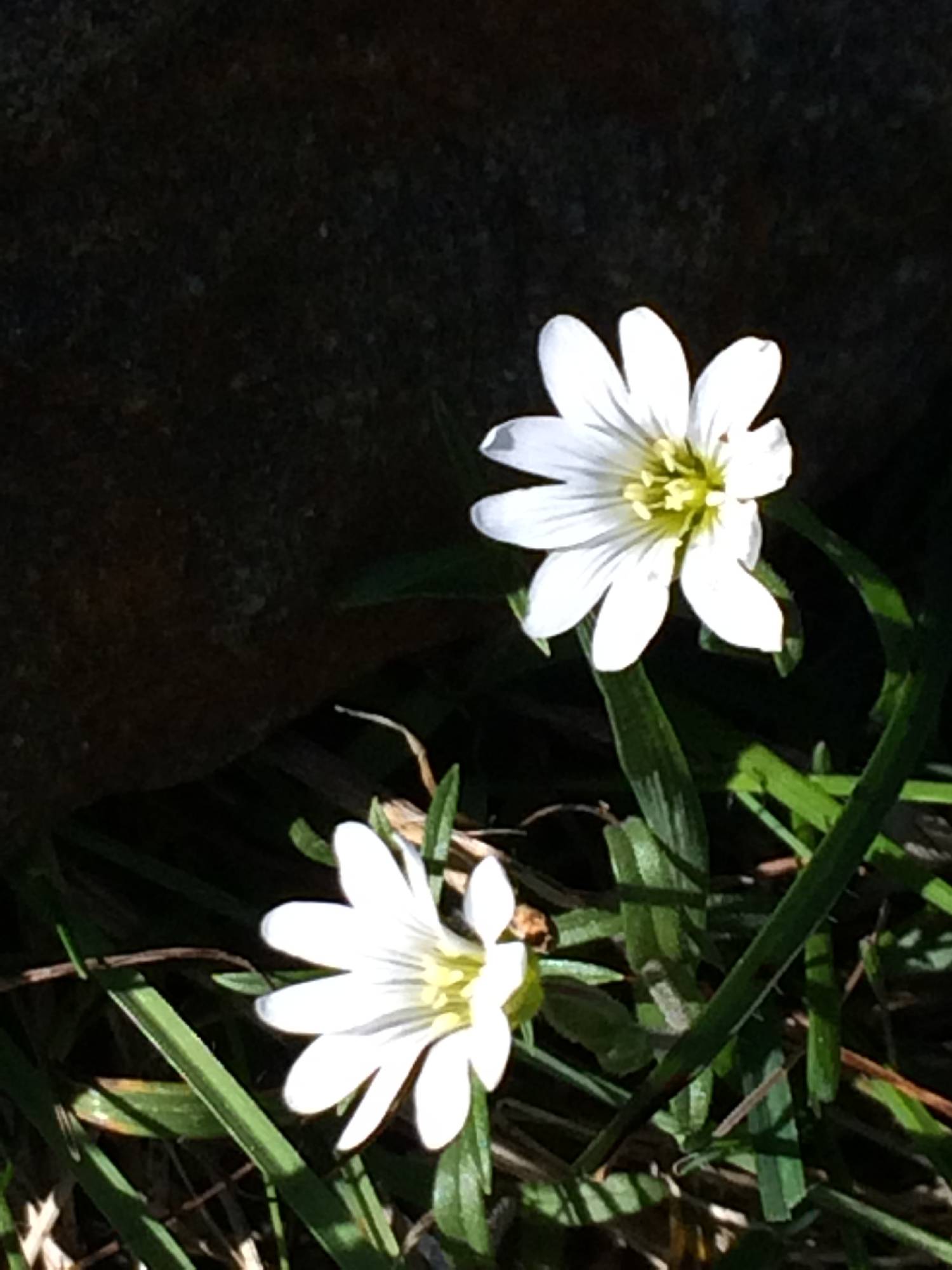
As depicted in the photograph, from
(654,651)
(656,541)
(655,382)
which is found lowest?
(654,651)

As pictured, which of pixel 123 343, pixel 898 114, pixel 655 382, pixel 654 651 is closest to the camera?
pixel 655 382

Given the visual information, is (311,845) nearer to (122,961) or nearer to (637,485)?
(122,961)

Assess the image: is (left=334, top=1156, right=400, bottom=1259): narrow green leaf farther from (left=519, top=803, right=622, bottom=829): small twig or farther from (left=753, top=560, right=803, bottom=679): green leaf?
(left=753, top=560, right=803, bottom=679): green leaf

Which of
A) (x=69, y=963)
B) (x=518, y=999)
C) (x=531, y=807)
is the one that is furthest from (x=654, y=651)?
(x=69, y=963)

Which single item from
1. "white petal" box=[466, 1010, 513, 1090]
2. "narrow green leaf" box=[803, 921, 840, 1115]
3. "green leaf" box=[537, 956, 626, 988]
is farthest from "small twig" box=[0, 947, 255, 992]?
"narrow green leaf" box=[803, 921, 840, 1115]

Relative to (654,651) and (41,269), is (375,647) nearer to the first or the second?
(654,651)

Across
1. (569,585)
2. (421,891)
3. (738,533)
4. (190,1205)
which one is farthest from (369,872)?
(190,1205)
